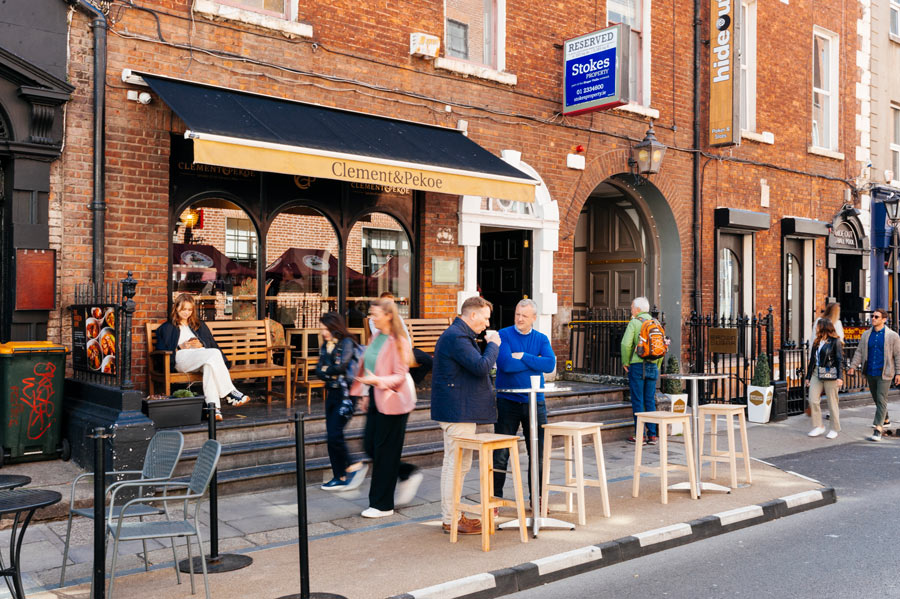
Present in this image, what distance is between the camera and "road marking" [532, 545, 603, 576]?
17.9ft

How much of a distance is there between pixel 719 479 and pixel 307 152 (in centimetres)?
534

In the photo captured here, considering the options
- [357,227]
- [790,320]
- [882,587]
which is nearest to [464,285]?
[357,227]

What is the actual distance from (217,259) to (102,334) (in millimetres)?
2213

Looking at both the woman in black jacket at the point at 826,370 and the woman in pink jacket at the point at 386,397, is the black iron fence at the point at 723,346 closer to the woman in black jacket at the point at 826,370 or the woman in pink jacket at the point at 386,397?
the woman in black jacket at the point at 826,370

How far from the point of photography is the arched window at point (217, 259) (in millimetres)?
A: 9086

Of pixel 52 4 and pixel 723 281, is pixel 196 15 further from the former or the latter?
pixel 723 281

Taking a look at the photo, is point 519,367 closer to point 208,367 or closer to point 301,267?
point 208,367

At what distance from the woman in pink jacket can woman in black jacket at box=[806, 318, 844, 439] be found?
22.7ft

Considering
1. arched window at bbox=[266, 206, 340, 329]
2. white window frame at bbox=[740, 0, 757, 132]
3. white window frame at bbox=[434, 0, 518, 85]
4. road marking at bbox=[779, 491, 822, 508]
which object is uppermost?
white window frame at bbox=[740, 0, 757, 132]

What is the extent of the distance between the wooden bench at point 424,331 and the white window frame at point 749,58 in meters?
8.10

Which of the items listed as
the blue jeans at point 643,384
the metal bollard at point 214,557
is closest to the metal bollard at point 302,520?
the metal bollard at point 214,557

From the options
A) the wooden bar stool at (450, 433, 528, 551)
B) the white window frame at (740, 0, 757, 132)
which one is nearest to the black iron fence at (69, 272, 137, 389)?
the wooden bar stool at (450, 433, 528, 551)

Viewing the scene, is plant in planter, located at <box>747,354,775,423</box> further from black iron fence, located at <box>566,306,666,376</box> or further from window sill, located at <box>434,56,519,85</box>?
window sill, located at <box>434,56,519,85</box>

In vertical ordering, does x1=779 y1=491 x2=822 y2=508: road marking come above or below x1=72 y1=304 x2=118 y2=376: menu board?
below
